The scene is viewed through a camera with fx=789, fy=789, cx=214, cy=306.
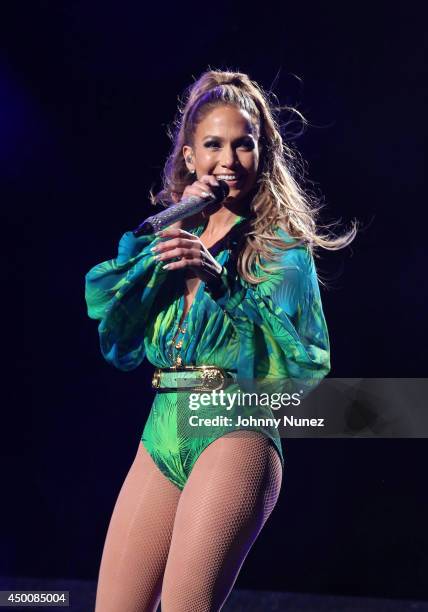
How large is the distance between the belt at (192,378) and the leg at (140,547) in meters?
0.16

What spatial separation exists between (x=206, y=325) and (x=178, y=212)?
22 centimetres

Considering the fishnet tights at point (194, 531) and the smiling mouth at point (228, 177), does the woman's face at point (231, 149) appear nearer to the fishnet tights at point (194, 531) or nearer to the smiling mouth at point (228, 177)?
the smiling mouth at point (228, 177)

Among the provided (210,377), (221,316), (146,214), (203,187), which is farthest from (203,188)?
(146,214)

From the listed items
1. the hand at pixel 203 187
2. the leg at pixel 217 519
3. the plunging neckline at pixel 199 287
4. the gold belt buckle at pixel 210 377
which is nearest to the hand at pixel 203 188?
the hand at pixel 203 187

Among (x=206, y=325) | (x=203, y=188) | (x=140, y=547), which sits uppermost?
(x=203, y=188)

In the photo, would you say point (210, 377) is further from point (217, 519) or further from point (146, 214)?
point (146, 214)

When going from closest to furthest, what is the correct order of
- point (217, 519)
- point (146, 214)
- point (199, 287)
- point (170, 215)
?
1. point (217, 519)
2. point (170, 215)
3. point (199, 287)
4. point (146, 214)

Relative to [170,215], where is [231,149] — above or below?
above

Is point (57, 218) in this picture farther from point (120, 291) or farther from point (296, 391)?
point (296, 391)

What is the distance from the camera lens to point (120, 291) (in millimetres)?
1593

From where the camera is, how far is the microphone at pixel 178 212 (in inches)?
55.5

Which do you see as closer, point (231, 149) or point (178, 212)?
point (178, 212)

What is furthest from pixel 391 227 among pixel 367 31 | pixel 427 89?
pixel 367 31

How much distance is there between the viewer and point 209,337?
1.49 metres
